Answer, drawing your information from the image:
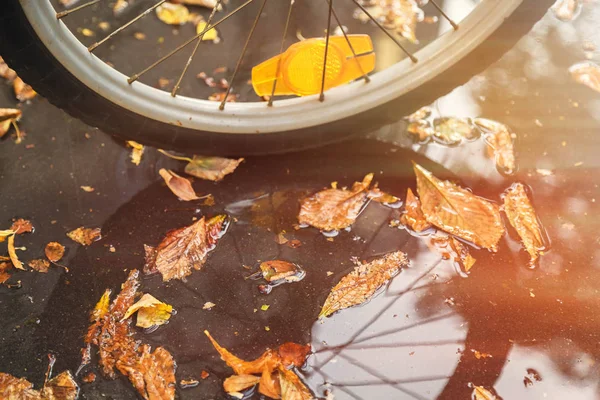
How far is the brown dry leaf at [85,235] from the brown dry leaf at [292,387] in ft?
2.47

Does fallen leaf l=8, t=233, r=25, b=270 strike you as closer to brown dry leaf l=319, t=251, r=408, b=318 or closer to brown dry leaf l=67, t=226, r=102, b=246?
brown dry leaf l=67, t=226, r=102, b=246

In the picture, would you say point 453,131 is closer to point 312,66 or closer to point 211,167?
point 312,66

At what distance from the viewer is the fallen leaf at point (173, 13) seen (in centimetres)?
254

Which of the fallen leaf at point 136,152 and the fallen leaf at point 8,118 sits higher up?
the fallen leaf at point 8,118

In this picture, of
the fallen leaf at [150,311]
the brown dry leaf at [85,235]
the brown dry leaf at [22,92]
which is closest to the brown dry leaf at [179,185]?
the brown dry leaf at [85,235]

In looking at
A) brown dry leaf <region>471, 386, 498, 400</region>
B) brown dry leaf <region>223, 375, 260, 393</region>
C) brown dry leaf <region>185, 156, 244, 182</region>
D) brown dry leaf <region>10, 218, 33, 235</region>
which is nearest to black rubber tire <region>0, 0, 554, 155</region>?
brown dry leaf <region>185, 156, 244, 182</region>

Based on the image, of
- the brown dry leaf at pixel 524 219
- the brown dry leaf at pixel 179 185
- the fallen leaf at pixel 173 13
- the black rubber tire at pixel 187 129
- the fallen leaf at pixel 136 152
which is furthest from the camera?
the fallen leaf at pixel 173 13

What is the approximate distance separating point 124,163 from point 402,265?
1.03 metres

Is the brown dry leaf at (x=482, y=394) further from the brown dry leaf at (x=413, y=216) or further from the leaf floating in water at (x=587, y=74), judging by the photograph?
the leaf floating in water at (x=587, y=74)

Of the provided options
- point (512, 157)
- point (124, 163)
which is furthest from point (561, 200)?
point (124, 163)

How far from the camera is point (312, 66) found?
189 cm

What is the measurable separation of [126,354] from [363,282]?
0.71 metres

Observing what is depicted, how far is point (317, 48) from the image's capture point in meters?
1.87

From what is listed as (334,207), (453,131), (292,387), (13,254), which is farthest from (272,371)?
(453,131)
